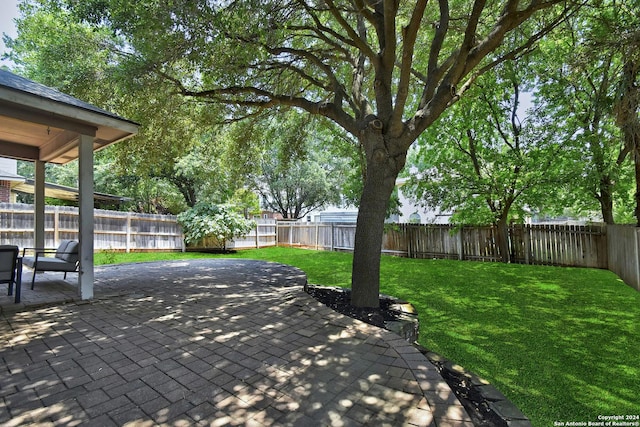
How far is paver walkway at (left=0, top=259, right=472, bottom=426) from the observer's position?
2092mm

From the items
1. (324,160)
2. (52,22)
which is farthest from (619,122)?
(324,160)

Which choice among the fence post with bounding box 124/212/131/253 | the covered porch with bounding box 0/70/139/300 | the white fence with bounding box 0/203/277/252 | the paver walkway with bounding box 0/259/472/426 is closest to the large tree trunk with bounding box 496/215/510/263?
the paver walkway with bounding box 0/259/472/426

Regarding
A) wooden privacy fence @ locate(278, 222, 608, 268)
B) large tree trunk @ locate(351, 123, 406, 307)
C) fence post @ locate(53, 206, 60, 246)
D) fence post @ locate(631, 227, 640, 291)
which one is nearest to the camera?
large tree trunk @ locate(351, 123, 406, 307)

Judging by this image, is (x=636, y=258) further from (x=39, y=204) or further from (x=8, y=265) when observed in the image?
(x=39, y=204)

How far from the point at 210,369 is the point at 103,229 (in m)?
11.5

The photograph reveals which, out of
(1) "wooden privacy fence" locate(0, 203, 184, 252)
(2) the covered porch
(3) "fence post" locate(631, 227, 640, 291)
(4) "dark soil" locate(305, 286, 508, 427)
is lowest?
(4) "dark soil" locate(305, 286, 508, 427)

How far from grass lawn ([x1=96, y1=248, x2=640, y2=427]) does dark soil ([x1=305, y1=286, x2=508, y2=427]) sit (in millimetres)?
413

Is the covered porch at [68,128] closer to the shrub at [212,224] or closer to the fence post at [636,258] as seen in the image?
the shrub at [212,224]

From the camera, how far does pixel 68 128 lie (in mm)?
4535

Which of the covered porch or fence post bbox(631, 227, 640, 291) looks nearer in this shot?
the covered porch

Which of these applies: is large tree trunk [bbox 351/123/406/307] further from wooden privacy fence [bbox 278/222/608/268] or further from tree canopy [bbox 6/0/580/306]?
wooden privacy fence [bbox 278/222/608/268]

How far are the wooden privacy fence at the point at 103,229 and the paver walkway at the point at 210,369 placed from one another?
8.12 meters

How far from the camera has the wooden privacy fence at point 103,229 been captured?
32.7 ft

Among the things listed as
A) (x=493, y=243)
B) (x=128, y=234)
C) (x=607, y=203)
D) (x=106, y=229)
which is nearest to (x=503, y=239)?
(x=493, y=243)
